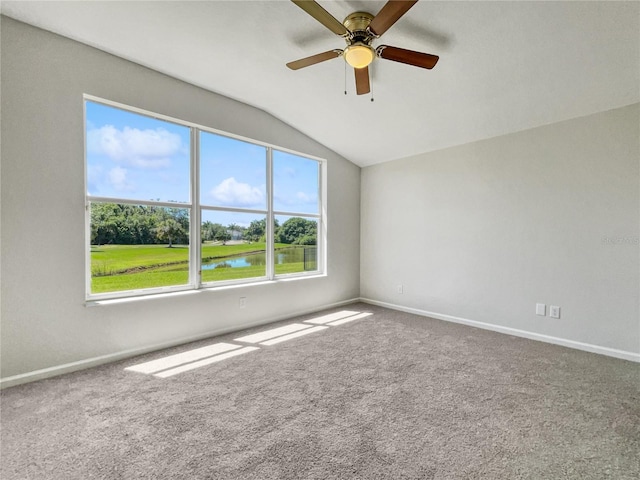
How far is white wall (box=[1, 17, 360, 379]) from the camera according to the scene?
7.16 ft

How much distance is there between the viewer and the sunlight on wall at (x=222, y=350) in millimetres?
2482

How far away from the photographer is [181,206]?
3.13 m

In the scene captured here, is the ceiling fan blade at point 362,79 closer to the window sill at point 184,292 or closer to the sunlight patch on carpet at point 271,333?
the window sill at point 184,292

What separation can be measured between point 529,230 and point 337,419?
294cm

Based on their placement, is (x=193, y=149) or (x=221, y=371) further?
(x=193, y=149)

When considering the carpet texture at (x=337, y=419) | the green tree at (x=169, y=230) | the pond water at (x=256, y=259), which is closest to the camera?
the carpet texture at (x=337, y=419)

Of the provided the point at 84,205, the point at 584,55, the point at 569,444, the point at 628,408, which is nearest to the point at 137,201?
the point at 84,205

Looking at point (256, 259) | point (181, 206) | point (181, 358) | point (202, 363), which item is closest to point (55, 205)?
point (181, 206)

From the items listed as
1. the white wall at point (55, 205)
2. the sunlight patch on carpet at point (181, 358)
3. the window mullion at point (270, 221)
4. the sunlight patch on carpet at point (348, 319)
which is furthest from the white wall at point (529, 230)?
the white wall at point (55, 205)

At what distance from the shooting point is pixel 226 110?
338 centimetres

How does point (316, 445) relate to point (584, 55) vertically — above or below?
below

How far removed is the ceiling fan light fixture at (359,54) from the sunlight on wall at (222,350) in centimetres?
271

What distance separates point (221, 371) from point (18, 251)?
1.83 m

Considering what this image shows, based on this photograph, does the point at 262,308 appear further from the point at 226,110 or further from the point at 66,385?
the point at 226,110
